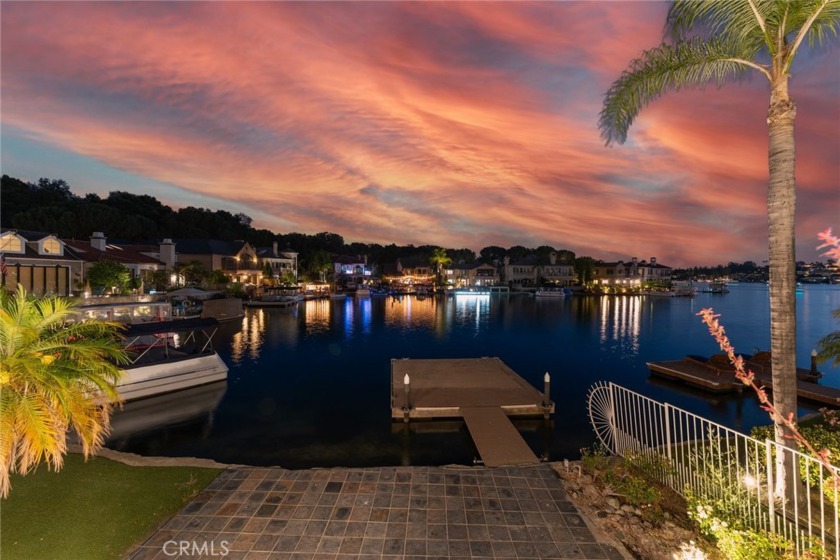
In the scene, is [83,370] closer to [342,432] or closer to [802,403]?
[342,432]

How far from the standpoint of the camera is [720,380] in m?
24.0

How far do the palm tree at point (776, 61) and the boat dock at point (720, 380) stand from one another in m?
16.3

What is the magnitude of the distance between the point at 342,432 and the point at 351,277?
118 meters

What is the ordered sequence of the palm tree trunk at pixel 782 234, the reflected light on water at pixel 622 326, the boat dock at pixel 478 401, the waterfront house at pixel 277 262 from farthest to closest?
1. the waterfront house at pixel 277 262
2. the reflected light on water at pixel 622 326
3. the boat dock at pixel 478 401
4. the palm tree trunk at pixel 782 234

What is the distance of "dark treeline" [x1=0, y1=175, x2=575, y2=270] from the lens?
→ 72188mm

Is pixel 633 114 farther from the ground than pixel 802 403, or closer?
farther from the ground

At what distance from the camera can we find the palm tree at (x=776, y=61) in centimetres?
713

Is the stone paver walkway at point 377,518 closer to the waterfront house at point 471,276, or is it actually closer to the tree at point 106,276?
the tree at point 106,276

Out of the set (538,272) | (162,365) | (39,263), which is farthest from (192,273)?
(538,272)

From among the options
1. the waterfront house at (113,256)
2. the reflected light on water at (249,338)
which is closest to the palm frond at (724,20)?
the reflected light on water at (249,338)

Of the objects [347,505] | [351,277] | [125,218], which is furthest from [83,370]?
[351,277]

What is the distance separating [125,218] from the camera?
87250 millimetres

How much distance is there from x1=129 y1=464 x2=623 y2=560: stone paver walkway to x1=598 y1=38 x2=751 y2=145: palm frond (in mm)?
8444

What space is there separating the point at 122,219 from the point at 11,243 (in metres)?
62.7
